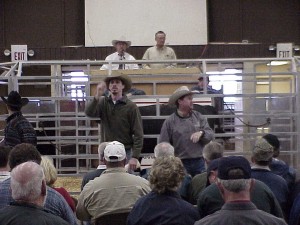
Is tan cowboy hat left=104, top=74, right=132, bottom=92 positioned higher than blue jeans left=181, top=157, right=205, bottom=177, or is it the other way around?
tan cowboy hat left=104, top=74, right=132, bottom=92

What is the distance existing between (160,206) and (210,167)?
3.32ft

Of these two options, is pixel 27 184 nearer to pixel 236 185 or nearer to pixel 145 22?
pixel 236 185

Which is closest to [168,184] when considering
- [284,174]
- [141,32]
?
[284,174]

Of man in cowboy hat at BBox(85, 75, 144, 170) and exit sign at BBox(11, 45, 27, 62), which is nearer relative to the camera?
man in cowboy hat at BBox(85, 75, 144, 170)

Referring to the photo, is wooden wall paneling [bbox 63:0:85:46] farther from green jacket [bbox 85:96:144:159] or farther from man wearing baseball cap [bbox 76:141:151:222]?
man wearing baseball cap [bbox 76:141:151:222]

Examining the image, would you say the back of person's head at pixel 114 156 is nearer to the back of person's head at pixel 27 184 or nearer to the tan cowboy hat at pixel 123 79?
the back of person's head at pixel 27 184

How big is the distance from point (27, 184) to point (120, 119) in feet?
13.8

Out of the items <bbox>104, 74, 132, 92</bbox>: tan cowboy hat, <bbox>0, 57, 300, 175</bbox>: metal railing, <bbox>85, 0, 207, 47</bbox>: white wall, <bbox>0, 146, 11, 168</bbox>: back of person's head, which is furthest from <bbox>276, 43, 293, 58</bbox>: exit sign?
<bbox>0, 146, 11, 168</bbox>: back of person's head

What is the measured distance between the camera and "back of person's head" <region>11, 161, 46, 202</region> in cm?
365

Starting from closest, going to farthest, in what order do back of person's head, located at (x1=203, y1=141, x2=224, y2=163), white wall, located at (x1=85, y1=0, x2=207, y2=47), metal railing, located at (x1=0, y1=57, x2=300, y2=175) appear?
back of person's head, located at (x1=203, y1=141, x2=224, y2=163) < metal railing, located at (x1=0, y1=57, x2=300, y2=175) < white wall, located at (x1=85, y1=0, x2=207, y2=47)

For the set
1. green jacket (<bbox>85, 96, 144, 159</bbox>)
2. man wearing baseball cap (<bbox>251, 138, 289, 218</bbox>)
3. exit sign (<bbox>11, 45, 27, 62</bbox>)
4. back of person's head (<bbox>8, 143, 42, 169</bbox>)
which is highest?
exit sign (<bbox>11, 45, 27, 62</bbox>)

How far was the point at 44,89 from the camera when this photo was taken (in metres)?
16.9

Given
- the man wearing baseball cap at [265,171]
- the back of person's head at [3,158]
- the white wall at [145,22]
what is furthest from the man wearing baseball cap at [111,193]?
the white wall at [145,22]

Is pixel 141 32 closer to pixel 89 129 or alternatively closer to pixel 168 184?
pixel 89 129
